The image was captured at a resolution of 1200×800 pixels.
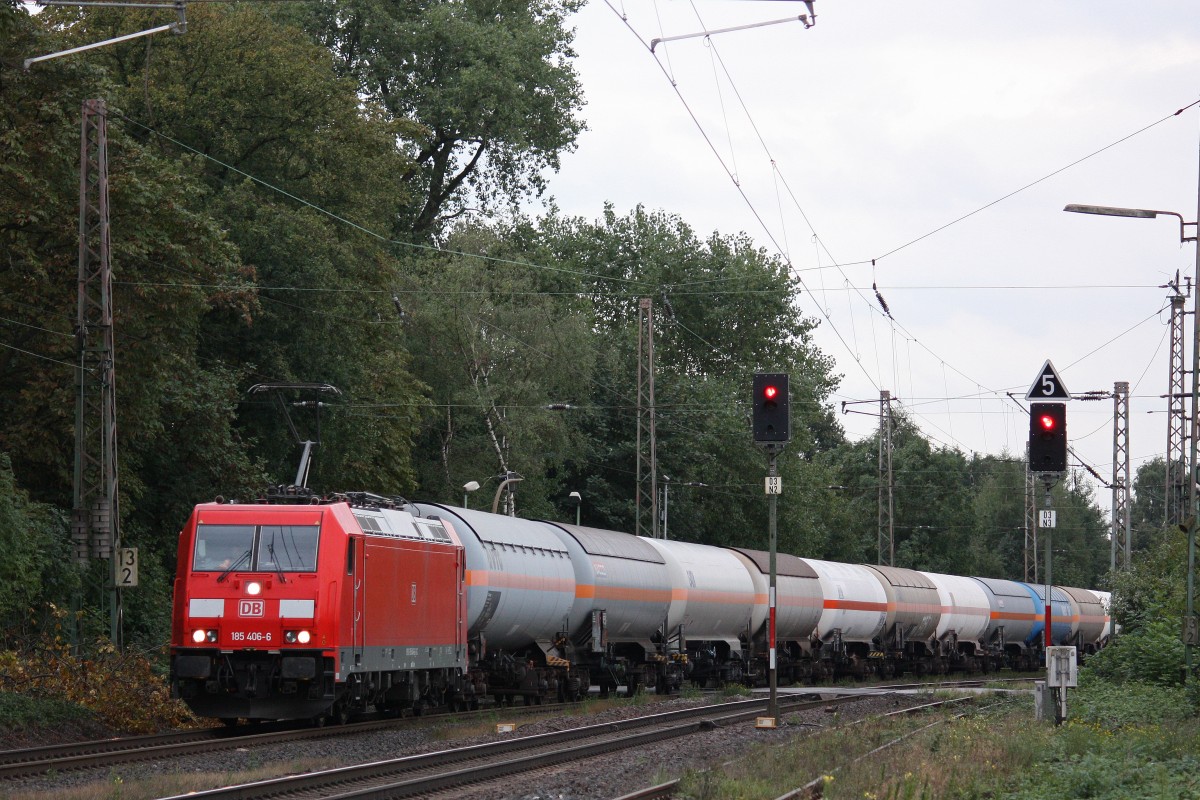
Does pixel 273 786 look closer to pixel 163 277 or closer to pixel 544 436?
pixel 163 277

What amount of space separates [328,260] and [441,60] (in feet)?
62.4

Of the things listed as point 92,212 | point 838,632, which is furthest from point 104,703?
point 838,632

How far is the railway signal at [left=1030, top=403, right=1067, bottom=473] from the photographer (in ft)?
68.3

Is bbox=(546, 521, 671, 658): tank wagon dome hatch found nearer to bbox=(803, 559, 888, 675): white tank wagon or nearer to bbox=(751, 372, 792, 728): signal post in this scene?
→ bbox=(751, 372, 792, 728): signal post

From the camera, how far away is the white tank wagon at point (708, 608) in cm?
3416

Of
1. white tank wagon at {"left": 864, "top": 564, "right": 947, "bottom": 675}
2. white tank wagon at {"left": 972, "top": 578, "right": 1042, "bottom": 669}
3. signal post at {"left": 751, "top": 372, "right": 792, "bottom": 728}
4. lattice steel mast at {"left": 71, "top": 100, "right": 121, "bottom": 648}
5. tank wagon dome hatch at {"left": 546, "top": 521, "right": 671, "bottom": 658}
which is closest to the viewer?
signal post at {"left": 751, "top": 372, "right": 792, "bottom": 728}

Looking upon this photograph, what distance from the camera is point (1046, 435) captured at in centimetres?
2091

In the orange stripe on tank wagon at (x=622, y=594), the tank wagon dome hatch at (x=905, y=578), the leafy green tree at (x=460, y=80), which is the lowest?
the orange stripe on tank wagon at (x=622, y=594)

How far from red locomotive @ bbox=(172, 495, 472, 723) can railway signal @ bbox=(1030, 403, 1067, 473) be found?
356 inches

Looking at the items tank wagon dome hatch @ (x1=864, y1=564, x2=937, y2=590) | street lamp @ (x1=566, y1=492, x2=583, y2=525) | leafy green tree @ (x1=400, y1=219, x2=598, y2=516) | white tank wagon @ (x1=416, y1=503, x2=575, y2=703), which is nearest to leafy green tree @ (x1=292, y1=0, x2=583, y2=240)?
leafy green tree @ (x1=400, y1=219, x2=598, y2=516)

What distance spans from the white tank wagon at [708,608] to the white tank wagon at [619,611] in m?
0.50

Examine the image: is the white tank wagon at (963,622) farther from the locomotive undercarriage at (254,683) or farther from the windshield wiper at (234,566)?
the windshield wiper at (234,566)

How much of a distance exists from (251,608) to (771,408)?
7.83 m

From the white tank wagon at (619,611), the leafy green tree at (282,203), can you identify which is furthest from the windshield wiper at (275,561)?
the leafy green tree at (282,203)
